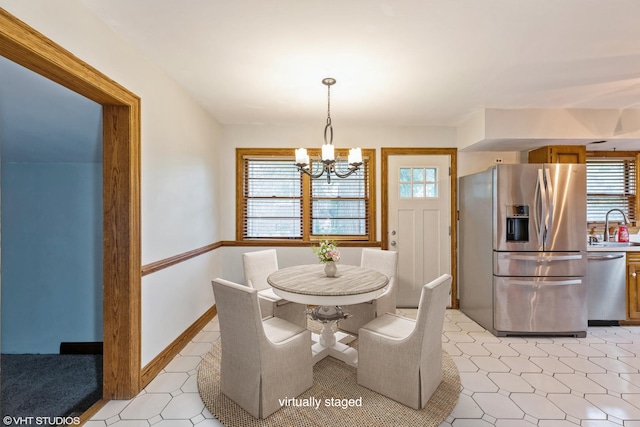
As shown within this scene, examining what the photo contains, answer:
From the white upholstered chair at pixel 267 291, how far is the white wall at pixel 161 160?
0.59 metres

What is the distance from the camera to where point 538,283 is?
300 cm

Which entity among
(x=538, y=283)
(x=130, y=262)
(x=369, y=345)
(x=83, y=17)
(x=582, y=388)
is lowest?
(x=582, y=388)

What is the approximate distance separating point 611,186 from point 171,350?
17.9ft

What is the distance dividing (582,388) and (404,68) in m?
2.76

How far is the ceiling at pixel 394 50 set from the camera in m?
1.64

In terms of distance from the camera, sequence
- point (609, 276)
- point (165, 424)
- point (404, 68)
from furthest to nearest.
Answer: point (609, 276)
point (404, 68)
point (165, 424)

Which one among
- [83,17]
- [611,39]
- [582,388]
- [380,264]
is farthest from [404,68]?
[582,388]

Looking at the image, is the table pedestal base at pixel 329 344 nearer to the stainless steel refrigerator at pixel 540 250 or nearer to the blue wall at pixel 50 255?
the stainless steel refrigerator at pixel 540 250

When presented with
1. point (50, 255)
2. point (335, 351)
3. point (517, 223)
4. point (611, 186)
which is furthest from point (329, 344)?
point (611, 186)

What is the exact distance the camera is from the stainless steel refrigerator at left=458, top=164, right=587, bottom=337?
2.99 m

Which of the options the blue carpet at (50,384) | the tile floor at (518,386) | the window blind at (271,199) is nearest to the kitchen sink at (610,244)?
the tile floor at (518,386)

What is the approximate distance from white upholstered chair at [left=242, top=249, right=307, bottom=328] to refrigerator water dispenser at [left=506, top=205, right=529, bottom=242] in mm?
2282

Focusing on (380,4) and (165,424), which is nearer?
(380,4)

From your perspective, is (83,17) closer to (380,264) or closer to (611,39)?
(380,264)
